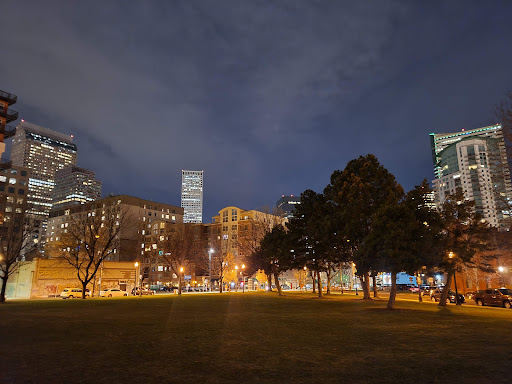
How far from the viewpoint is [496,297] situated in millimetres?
38375

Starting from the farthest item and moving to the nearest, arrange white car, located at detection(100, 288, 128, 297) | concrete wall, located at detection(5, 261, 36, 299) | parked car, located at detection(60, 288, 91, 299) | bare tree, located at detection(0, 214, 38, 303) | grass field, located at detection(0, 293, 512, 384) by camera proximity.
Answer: white car, located at detection(100, 288, 128, 297)
concrete wall, located at detection(5, 261, 36, 299)
parked car, located at detection(60, 288, 91, 299)
bare tree, located at detection(0, 214, 38, 303)
grass field, located at detection(0, 293, 512, 384)

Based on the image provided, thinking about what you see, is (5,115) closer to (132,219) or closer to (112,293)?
(112,293)

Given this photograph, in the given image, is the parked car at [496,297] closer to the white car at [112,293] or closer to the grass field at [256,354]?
the grass field at [256,354]

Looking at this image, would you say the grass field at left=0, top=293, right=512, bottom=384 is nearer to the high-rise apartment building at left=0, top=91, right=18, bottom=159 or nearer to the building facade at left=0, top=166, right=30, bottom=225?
the high-rise apartment building at left=0, top=91, right=18, bottom=159

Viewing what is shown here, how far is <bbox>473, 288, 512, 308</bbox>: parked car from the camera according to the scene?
36.7 meters

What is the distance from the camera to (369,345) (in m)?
12.8

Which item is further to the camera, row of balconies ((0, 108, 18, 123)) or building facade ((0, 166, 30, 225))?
building facade ((0, 166, 30, 225))

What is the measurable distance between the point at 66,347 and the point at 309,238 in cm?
4056

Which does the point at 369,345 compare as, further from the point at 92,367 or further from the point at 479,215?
the point at 479,215

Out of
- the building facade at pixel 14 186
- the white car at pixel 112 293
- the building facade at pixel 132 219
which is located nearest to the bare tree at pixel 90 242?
the white car at pixel 112 293

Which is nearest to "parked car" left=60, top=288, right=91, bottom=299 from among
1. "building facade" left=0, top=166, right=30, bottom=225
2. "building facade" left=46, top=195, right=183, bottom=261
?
"building facade" left=46, top=195, right=183, bottom=261

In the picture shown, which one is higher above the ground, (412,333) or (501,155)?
(501,155)

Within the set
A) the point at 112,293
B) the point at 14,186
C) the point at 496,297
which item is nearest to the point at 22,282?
the point at 112,293

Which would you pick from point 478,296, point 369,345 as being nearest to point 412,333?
point 369,345
